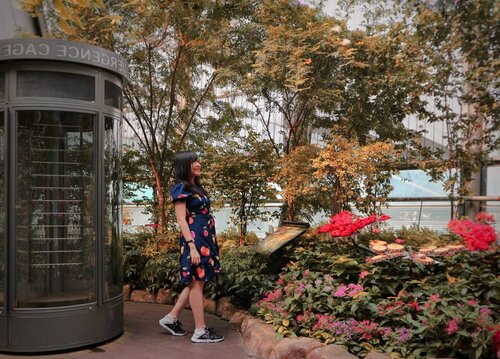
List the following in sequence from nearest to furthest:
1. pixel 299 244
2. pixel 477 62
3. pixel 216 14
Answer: pixel 299 244 < pixel 477 62 < pixel 216 14

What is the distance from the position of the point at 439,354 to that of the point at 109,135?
3.35 meters

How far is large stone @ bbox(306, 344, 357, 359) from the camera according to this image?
335 cm

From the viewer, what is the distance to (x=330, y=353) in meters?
3.40

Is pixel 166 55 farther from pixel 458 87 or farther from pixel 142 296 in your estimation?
pixel 458 87

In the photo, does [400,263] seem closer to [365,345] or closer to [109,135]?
[365,345]

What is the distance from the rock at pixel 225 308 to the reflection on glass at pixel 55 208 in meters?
1.59

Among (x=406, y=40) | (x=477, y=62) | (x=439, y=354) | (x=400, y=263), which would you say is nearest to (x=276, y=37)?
(x=406, y=40)

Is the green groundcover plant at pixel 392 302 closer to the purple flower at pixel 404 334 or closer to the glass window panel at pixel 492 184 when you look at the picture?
the purple flower at pixel 404 334

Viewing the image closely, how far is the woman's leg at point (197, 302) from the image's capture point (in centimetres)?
457

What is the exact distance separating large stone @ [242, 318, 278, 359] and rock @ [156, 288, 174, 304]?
2.01m

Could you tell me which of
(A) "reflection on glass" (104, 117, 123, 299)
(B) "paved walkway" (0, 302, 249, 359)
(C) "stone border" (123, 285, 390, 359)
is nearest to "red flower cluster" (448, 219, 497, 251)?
(C) "stone border" (123, 285, 390, 359)

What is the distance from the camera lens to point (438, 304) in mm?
3469

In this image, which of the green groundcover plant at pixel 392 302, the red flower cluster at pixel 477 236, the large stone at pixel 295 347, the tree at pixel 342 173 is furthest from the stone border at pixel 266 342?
the tree at pixel 342 173

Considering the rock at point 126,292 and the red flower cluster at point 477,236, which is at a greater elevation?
the red flower cluster at point 477,236
